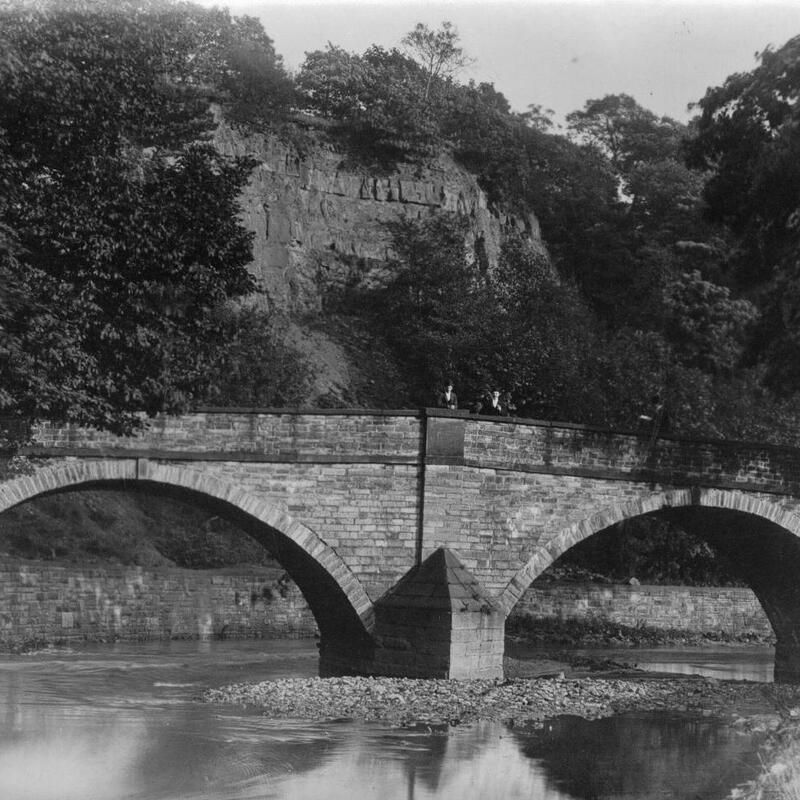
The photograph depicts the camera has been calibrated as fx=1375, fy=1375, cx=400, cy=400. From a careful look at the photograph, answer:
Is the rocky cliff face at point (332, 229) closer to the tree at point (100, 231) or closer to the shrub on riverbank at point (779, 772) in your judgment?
the tree at point (100, 231)

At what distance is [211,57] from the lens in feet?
176

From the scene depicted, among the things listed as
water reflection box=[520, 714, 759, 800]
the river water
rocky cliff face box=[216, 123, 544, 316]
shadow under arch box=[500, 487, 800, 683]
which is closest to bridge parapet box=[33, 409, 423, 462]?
shadow under arch box=[500, 487, 800, 683]

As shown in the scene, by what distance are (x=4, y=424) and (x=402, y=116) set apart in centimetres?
3739

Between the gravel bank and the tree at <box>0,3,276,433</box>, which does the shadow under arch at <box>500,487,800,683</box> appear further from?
the tree at <box>0,3,276,433</box>

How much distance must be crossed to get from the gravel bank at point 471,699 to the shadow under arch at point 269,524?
1514mm

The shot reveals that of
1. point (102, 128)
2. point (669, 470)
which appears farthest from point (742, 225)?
point (102, 128)

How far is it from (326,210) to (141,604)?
81.7 ft

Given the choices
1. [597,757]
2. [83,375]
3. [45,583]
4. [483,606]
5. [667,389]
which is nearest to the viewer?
[597,757]

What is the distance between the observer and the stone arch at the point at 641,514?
78.9 ft

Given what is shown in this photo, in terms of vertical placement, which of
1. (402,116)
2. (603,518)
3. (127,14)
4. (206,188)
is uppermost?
(402,116)

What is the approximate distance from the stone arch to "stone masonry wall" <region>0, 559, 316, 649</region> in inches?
411

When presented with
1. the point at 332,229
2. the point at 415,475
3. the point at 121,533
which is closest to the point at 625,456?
the point at 415,475

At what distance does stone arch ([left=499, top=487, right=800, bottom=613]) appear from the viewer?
24062 mm

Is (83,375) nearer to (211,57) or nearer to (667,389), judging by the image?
(667,389)
